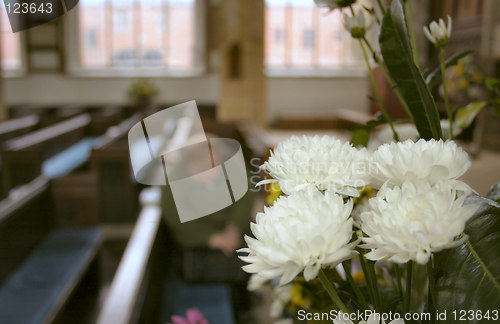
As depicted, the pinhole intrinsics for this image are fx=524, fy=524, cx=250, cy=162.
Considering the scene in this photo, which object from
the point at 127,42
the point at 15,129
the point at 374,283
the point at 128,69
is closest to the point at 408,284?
the point at 374,283

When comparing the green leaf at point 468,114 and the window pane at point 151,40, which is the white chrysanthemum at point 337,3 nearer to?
the green leaf at point 468,114

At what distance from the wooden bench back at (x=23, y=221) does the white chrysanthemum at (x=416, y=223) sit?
104 inches

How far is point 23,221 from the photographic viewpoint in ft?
10.1

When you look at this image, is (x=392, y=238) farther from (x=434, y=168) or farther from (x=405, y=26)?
(x=405, y=26)

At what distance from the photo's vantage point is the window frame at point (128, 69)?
1048 cm

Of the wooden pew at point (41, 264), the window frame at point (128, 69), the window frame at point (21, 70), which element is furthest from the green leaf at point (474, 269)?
the window frame at point (21, 70)

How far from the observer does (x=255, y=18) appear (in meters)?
8.03

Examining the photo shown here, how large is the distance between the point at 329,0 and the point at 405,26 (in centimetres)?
11

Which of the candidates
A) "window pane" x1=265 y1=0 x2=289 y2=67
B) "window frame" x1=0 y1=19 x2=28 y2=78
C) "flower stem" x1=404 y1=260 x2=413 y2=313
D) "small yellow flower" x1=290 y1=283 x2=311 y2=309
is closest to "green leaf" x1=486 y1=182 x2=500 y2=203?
"flower stem" x1=404 y1=260 x2=413 y2=313

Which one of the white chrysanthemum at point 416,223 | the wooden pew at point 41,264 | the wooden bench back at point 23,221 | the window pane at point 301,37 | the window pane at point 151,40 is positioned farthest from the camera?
the window pane at point 301,37

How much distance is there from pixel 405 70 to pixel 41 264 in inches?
121

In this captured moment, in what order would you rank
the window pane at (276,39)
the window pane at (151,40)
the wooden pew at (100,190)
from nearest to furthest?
the wooden pew at (100,190)
the window pane at (151,40)
the window pane at (276,39)

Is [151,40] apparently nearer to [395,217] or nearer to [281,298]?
[281,298]

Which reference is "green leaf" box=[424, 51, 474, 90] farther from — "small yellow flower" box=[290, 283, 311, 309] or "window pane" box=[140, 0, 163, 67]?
"window pane" box=[140, 0, 163, 67]
